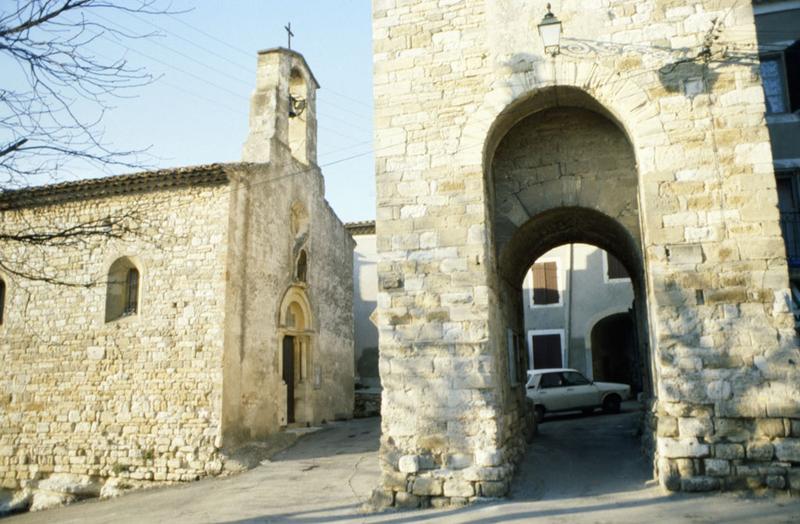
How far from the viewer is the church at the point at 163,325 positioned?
34.7ft

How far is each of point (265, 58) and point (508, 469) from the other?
1060cm

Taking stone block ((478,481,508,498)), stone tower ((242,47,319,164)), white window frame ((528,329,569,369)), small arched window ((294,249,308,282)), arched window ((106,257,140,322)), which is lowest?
stone block ((478,481,508,498))

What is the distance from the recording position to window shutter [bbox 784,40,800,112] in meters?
10.0

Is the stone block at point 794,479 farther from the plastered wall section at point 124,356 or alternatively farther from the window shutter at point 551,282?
the window shutter at point 551,282

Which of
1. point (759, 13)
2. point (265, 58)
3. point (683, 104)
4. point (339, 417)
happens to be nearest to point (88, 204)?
point (265, 58)

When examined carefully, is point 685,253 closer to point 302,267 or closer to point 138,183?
point 302,267

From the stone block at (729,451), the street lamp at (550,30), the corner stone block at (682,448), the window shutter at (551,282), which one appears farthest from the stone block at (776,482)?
the window shutter at (551,282)

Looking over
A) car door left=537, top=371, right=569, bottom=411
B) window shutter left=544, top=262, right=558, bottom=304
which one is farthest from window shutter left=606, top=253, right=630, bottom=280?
car door left=537, top=371, right=569, bottom=411

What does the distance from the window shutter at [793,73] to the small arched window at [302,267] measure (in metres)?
10.1

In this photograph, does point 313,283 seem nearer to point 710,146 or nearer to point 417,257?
point 417,257

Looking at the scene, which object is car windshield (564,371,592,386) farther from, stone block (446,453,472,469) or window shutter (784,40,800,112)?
stone block (446,453,472,469)

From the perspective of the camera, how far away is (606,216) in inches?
302

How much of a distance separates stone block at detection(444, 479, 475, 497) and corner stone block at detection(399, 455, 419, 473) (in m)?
0.37

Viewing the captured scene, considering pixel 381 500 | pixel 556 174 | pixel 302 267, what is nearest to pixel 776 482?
pixel 381 500
